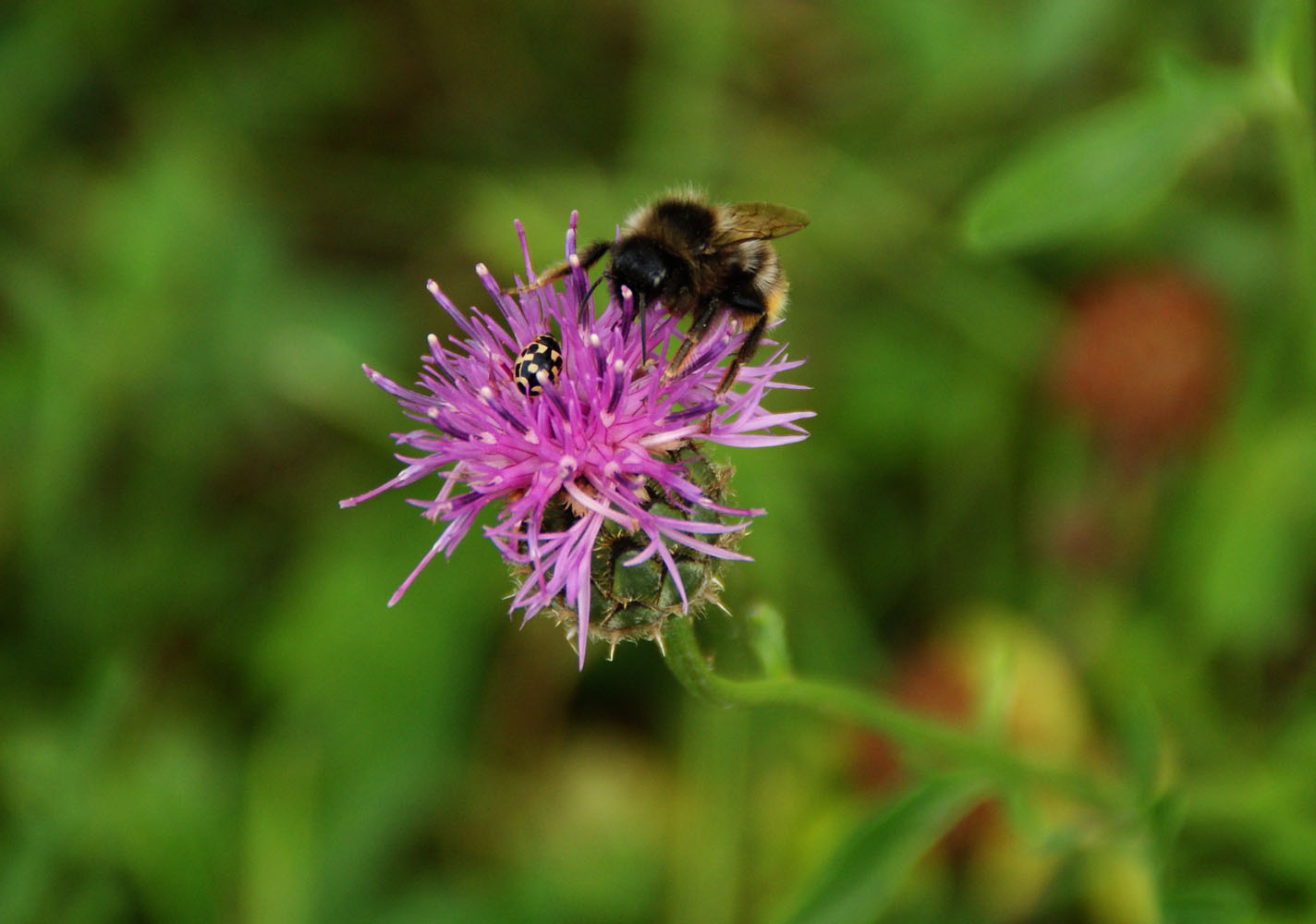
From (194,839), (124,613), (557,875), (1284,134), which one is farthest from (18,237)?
(1284,134)

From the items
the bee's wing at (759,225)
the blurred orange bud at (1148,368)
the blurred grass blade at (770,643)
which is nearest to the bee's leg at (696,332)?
the bee's wing at (759,225)

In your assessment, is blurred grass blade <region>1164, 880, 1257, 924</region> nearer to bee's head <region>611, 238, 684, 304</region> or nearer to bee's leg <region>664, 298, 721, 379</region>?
bee's leg <region>664, 298, 721, 379</region>

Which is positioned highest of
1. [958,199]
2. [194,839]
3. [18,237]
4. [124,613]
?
[958,199]

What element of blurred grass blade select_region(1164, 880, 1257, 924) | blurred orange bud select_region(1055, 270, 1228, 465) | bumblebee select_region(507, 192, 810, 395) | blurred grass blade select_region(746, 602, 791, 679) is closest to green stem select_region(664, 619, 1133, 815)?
blurred grass blade select_region(746, 602, 791, 679)

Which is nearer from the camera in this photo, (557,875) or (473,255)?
(557,875)

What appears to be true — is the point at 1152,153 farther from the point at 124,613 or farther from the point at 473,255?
the point at 124,613

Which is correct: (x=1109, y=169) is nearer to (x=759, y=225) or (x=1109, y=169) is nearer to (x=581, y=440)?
(x=759, y=225)

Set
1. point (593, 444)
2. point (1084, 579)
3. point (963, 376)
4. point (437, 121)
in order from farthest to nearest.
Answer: point (437, 121), point (963, 376), point (1084, 579), point (593, 444)
